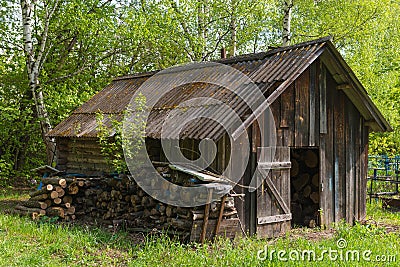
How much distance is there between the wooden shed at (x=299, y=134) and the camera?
9.99 meters

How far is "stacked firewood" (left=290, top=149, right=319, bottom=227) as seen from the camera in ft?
39.8

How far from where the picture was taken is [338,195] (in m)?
11.7

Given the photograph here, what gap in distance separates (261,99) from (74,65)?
12324 millimetres

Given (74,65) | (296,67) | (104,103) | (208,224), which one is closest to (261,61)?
(296,67)

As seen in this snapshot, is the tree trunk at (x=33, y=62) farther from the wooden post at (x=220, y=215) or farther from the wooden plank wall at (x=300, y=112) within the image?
the wooden post at (x=220, y=215)

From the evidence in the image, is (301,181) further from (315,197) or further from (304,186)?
(315,197)

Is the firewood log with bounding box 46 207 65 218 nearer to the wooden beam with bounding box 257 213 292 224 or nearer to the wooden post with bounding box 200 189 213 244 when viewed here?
the wooden post with bounding box 200 189 213 244

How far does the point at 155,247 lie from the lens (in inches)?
342

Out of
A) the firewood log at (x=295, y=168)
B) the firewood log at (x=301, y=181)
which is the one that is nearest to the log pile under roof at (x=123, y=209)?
the firewood log at (x=301, y=181)

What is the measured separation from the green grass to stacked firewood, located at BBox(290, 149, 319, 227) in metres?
1.59

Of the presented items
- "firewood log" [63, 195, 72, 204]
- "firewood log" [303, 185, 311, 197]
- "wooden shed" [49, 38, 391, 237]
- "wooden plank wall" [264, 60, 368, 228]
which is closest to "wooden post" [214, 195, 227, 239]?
"wooden shed" [49, 38, 391, 237]

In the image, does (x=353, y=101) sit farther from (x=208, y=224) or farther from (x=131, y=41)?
(x=131, y=41)

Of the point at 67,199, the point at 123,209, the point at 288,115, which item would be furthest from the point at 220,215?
the point at 67,199

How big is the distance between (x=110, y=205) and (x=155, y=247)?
9.39ft
